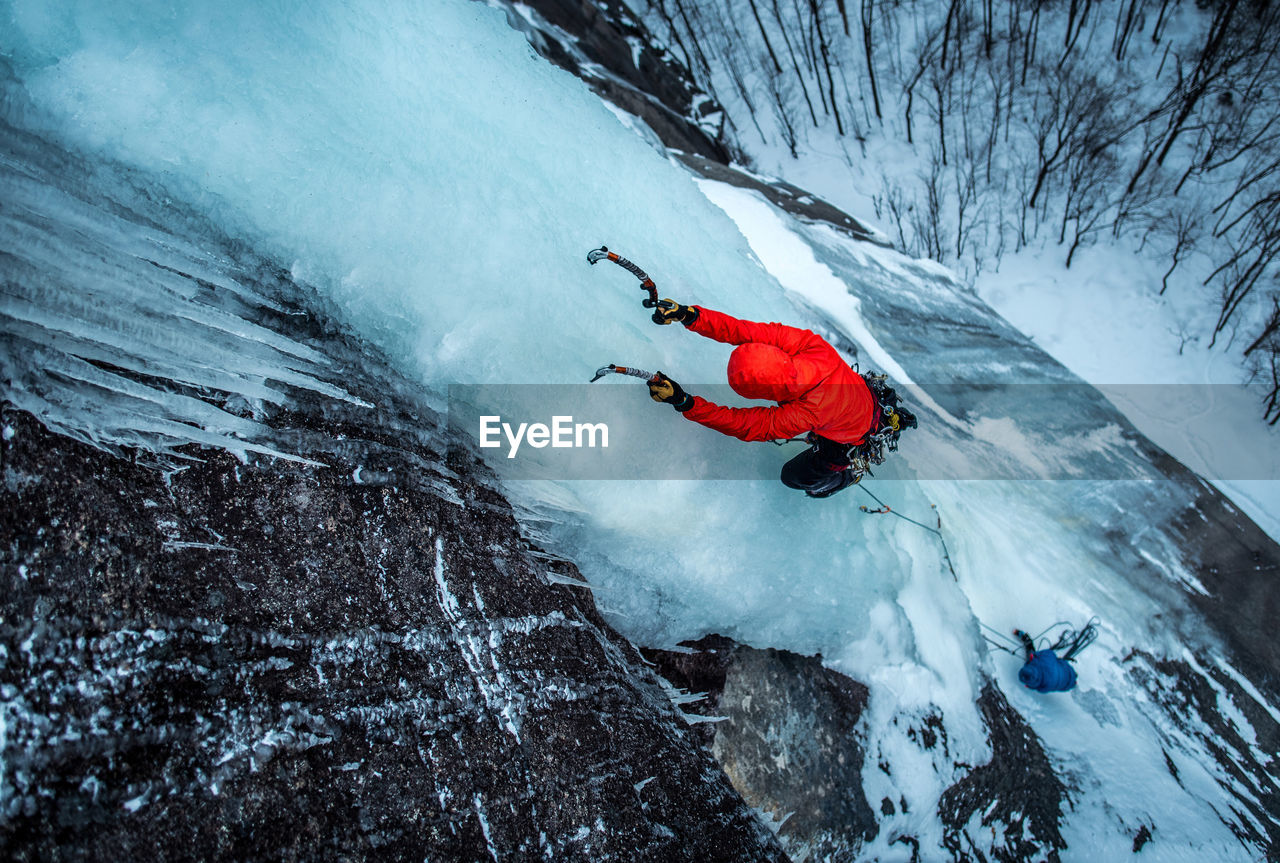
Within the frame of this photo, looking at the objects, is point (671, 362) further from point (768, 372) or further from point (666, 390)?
point (768, 372)

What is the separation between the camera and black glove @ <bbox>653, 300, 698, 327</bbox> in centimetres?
262

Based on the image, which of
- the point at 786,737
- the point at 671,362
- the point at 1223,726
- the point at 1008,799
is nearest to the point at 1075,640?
the point at 1223,726

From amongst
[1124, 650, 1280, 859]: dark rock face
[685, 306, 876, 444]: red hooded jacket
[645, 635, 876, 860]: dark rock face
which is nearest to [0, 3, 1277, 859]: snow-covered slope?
[1124, 650, 1280, 859]: dark rock face

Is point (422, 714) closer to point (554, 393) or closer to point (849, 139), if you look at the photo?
point (554, 393)

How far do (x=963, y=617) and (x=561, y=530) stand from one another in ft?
10.4

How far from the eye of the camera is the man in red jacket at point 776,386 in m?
2.53

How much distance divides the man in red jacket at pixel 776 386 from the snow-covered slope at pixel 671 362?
1.08 feet

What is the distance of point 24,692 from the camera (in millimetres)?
1294

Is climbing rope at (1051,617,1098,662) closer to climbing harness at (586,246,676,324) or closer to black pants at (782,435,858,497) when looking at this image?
black pants at (782,435,858,497)

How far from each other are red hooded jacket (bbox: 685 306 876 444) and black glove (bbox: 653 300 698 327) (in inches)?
1.5

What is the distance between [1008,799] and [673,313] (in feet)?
12.0

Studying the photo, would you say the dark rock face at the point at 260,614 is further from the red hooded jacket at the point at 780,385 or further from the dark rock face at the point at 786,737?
the red hooded jacket at the point at 780,385

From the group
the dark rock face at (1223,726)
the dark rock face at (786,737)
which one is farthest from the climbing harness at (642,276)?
the dark rock face at (1223,726)

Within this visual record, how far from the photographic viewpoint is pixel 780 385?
101 inches
